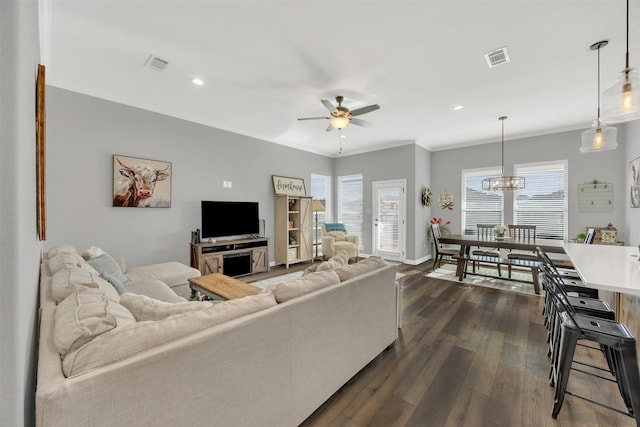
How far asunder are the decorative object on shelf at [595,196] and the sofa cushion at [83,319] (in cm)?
692

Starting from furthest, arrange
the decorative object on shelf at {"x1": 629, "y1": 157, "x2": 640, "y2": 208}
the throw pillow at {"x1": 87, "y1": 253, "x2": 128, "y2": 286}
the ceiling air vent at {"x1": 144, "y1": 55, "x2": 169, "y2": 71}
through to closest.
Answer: the decorative object on shelf at {"x1": 629, "y1": 157, "x2": 640, "y2": 208} < the ceiling air vent at {"x1": 144, "y1": 55, "x2": 169, "y2": 71} < the throw pillow at {"x1": 87, "y1": 253, "x2": 128, "y2": 286}

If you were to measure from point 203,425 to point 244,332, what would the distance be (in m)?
0.37

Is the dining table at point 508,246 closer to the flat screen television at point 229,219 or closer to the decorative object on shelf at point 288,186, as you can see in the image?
the decorative object on shelf at point 288,186

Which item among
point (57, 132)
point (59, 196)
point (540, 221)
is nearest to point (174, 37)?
point (57, 132)

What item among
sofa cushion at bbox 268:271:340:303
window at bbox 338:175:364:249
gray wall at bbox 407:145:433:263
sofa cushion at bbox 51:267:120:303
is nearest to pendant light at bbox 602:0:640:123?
sofa cushion at bbox 268:271:340:303

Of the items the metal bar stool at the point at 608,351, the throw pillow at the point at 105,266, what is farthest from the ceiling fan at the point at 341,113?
the throw pillow at the point at 105,266

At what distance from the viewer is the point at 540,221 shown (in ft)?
17.2

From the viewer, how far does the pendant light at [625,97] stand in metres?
1.76

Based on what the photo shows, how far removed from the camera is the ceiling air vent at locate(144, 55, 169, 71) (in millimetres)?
2722

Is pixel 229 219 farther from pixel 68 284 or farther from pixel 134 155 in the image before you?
pixel 68 284

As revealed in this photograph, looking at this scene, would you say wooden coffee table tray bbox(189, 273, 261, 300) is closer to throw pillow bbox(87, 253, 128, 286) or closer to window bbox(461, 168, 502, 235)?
throw pillow bbox(87, 253, 128, 286)

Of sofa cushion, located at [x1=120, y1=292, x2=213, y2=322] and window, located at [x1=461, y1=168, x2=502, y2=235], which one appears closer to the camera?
sofa cushion, located at [x1=120, y1=292, x2=213, y2=322]

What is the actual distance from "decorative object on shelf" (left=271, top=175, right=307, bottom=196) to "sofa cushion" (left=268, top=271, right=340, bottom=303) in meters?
4.19

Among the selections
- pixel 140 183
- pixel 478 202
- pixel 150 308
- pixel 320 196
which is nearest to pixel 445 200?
pixel 478 202
